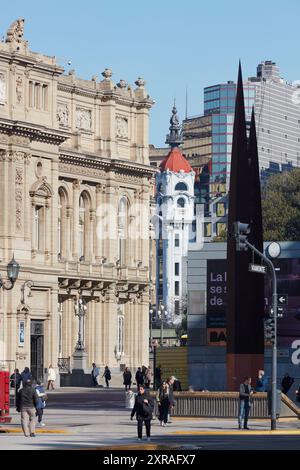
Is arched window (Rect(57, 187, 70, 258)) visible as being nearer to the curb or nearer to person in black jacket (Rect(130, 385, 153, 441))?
the curb

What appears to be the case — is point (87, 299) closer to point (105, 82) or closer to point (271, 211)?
point (105, 82)

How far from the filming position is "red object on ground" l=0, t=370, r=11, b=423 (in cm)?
6328

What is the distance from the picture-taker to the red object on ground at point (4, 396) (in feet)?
208

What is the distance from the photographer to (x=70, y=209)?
408 ft

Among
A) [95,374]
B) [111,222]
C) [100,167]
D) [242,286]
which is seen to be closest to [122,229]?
[111,222]

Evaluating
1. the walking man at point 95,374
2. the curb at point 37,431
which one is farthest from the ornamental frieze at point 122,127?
the curb at point 37,431

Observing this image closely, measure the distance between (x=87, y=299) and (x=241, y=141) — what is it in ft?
183

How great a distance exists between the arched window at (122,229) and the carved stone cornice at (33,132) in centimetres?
1366

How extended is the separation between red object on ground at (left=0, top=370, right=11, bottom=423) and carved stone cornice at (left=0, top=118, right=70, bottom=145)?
4676 cm

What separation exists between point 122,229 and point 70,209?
23.7 ft

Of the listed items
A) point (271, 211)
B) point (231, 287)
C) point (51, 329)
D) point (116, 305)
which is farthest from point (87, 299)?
point (231, 287)

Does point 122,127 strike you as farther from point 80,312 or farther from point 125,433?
point 125,433

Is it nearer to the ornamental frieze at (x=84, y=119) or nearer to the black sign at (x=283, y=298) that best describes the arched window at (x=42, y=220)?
the ornamental frieze at (x=84, y=119)

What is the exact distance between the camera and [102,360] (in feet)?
417
